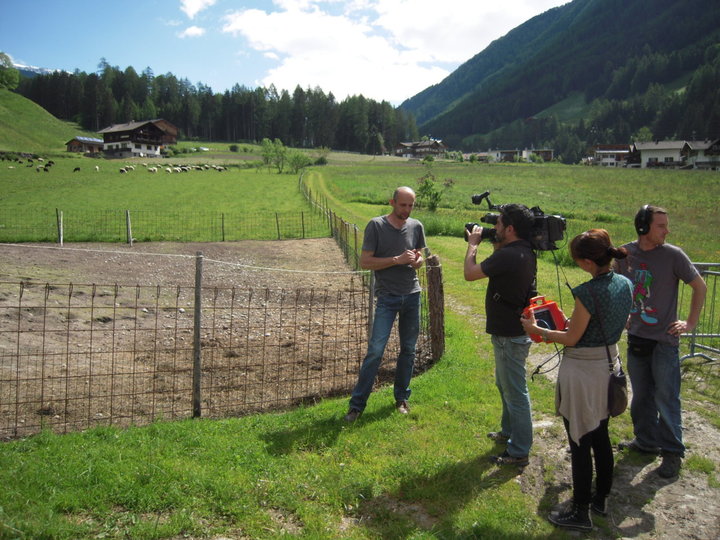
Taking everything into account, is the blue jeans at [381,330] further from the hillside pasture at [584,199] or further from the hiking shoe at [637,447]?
the hillside pasture at [584,199]

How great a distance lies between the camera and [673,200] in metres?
49.1

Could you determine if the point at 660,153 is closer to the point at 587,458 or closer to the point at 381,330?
the point at 381,330

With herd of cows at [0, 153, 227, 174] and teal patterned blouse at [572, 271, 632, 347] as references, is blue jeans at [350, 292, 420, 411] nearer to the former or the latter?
teal patterned blouse at [572, 271, 632, 347]

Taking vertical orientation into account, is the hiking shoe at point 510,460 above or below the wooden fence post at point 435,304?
below

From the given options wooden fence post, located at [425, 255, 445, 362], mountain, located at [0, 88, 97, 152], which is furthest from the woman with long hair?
mountain, located at [0, 88, 97, 152]

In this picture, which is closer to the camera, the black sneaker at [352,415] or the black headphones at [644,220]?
the black headphones at [644,220]

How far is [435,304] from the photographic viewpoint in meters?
7.05

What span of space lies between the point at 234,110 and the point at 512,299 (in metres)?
151

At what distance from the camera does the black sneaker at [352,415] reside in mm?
5066

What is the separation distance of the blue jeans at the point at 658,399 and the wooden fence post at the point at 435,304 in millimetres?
2772

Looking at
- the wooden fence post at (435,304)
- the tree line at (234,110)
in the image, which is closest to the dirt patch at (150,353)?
the wooden fence post at (435,304)

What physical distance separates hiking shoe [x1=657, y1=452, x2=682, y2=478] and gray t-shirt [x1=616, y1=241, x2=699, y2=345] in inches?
37.0

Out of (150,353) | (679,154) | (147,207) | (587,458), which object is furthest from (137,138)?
(679,154)

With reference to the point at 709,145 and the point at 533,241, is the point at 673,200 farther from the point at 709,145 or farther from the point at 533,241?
the point at 709,145
